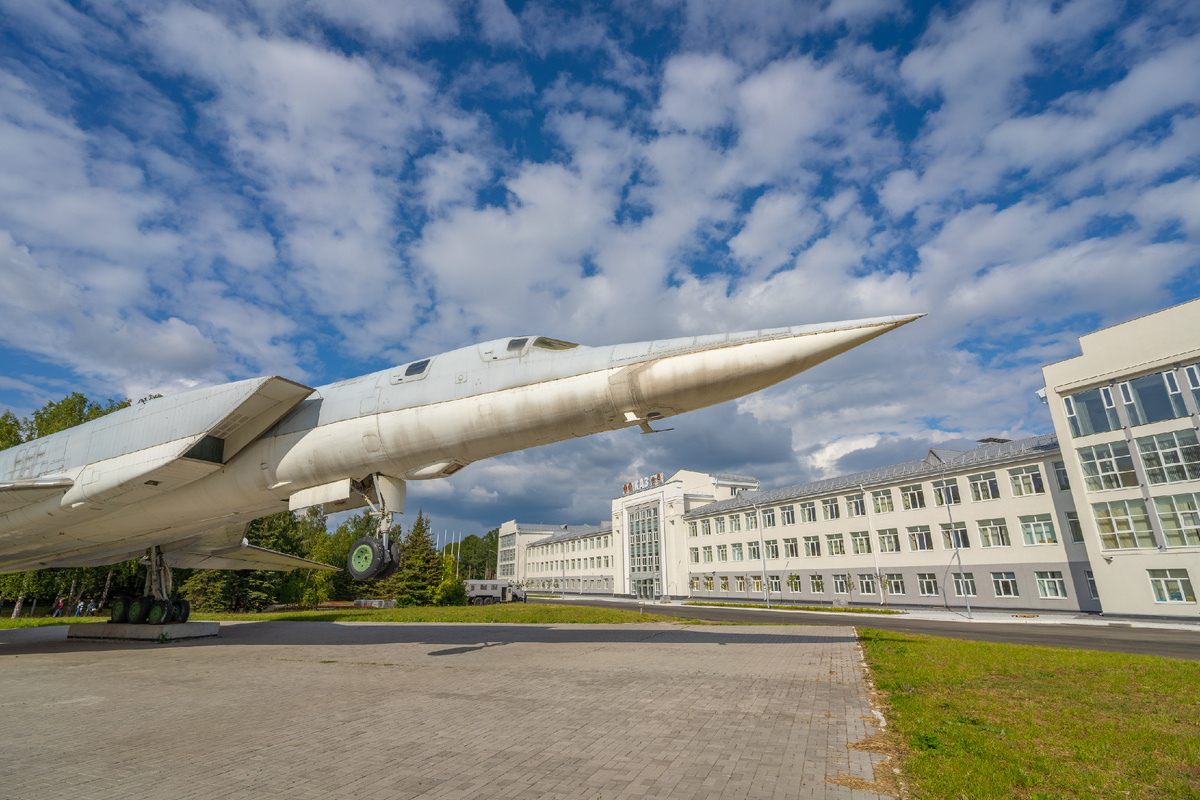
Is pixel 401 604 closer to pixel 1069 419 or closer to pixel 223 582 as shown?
pixel 223 582

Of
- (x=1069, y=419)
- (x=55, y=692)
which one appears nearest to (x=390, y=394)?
(x=55, y=692)

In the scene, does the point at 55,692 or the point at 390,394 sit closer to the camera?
the point at 55,692

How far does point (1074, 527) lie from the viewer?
29484 mm

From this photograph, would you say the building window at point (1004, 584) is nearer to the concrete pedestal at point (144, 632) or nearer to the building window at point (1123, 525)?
the building window at point (1123, 525)

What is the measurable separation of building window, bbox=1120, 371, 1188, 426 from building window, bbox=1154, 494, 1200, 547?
3507 mm

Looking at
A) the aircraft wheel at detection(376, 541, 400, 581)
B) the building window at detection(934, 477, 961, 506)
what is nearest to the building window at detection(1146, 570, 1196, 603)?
the building window at detection(934, 477, 961, 506)

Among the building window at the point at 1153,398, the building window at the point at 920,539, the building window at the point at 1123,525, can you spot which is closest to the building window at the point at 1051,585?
the building window at the point at 1123,525

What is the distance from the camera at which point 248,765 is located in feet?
15.8

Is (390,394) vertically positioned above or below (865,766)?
above

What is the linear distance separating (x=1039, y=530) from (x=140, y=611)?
39485 mm

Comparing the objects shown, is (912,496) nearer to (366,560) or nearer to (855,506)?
(855,506)

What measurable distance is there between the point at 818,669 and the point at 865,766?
5584mm

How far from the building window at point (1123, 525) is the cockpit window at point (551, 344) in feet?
99.5

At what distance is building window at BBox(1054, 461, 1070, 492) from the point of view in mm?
30000
